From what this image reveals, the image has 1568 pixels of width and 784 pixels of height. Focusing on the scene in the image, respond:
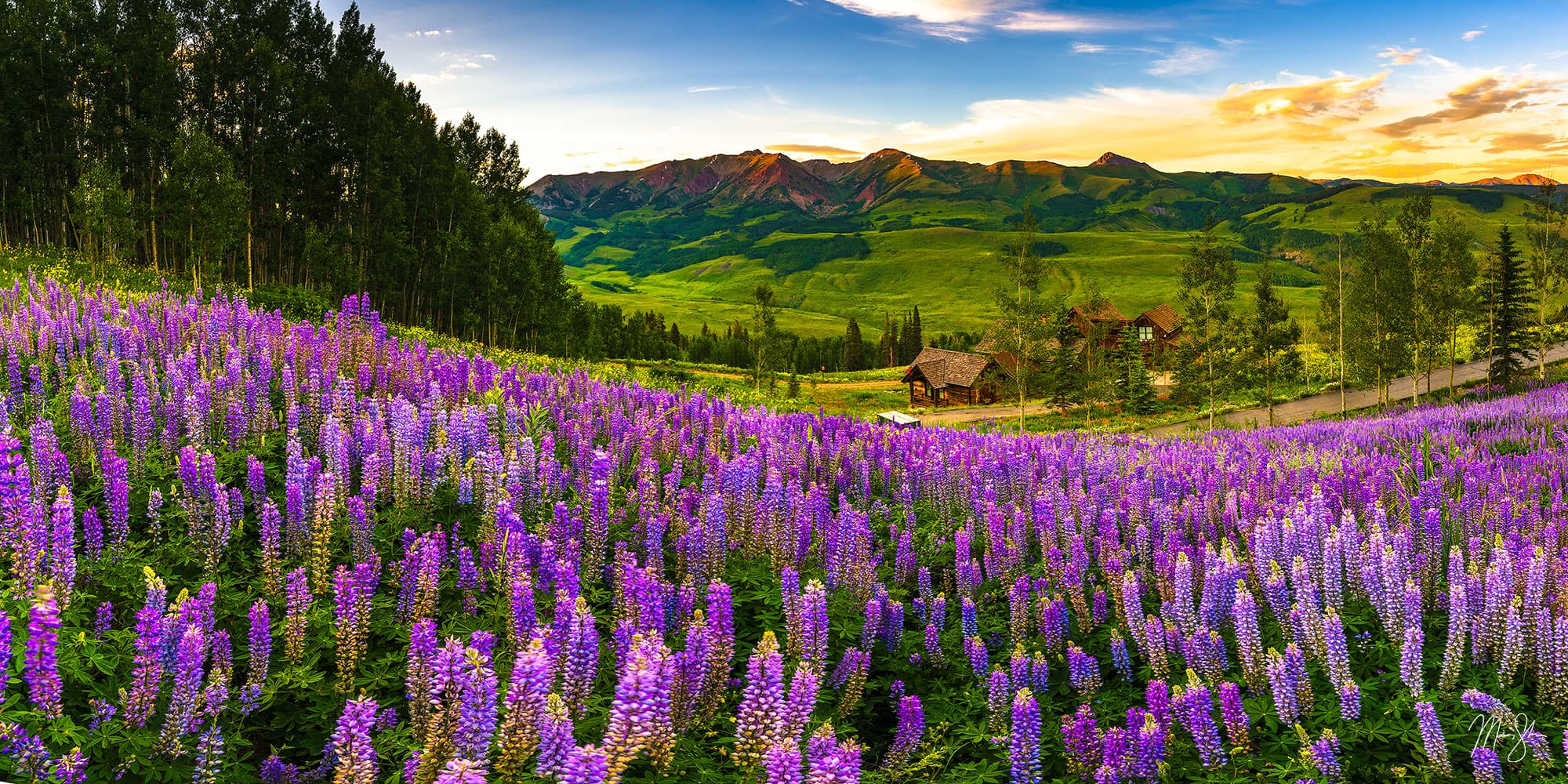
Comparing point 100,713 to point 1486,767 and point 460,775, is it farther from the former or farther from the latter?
point 1486,767

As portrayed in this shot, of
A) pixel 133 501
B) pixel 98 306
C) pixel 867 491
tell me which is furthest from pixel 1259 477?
pixel 98 306

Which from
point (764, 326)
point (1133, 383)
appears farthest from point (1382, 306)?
point (764, 326)

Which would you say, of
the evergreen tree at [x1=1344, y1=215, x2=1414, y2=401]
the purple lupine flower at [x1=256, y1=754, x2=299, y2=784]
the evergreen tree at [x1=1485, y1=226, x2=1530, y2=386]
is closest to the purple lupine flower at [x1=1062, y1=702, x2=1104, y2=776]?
the purple lupine flower at [x1=256, y1=754, x2=299, y2=784]

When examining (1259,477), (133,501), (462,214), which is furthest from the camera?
(462,214)

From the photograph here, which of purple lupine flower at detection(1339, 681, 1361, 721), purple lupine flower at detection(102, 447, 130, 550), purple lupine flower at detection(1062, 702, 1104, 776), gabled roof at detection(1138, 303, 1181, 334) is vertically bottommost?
purple lupine flower at detection(1062, 702, 1104, 776)

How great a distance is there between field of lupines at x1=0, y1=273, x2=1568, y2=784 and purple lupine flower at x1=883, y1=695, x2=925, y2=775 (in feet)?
0.06

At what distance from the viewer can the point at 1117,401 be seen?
87250 mm

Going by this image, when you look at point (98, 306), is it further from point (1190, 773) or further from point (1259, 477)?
point (1259, 477)

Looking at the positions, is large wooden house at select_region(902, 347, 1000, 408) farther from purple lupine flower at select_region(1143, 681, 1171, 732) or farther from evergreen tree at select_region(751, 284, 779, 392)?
purple lupine flower at select_region(1143, 681, 1171, 732)

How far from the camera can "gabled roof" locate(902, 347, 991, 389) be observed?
110m

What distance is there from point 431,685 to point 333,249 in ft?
229

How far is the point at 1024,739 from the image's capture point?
4.75 m

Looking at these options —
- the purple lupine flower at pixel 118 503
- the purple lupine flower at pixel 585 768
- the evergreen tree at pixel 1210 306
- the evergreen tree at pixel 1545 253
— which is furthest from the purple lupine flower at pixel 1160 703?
the evergreen tree at pixel 1545 253

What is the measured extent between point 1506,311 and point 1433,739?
7601cm
